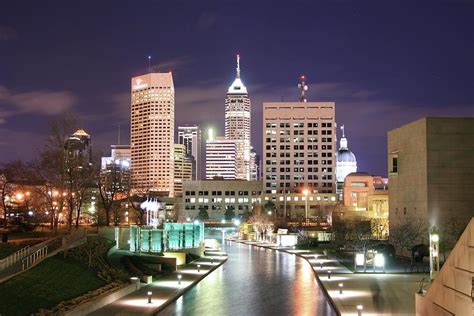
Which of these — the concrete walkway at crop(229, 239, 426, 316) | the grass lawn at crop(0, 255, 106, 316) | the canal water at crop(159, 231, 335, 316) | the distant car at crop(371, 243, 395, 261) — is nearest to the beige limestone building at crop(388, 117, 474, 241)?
the distant car at crop(371, 243, 395, 261)

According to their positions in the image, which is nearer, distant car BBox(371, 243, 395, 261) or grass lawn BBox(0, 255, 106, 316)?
grass lawn BBox(0, 255, 106, 316)

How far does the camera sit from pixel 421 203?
63.2 meters

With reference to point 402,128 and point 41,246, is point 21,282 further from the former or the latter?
point 402,128

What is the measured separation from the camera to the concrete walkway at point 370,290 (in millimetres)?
31344

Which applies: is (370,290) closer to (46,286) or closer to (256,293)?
(256,293)

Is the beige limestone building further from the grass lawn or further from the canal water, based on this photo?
the grass lawn

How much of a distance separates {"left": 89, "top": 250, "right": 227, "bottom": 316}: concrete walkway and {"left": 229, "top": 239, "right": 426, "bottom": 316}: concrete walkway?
8.83 m

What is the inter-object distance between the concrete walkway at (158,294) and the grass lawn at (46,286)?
2.21 meters

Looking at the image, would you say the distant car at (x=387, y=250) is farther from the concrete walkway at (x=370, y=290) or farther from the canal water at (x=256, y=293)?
the canal water at (x=256, y=293)

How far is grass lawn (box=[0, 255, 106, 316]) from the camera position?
26.8 m

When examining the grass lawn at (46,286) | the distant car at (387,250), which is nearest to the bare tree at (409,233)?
the distant car at (387,250)

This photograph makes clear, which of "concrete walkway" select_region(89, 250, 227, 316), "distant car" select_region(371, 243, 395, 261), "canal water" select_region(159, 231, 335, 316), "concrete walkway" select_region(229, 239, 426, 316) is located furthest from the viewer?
"distant car" select_region(371, 243, 395, 261)

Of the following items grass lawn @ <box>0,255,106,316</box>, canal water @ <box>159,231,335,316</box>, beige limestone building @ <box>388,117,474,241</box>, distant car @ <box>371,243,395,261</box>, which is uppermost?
beige limestone building @ <box>388,117,474,241</box>

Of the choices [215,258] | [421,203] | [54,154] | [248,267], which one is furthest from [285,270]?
[54,154]
